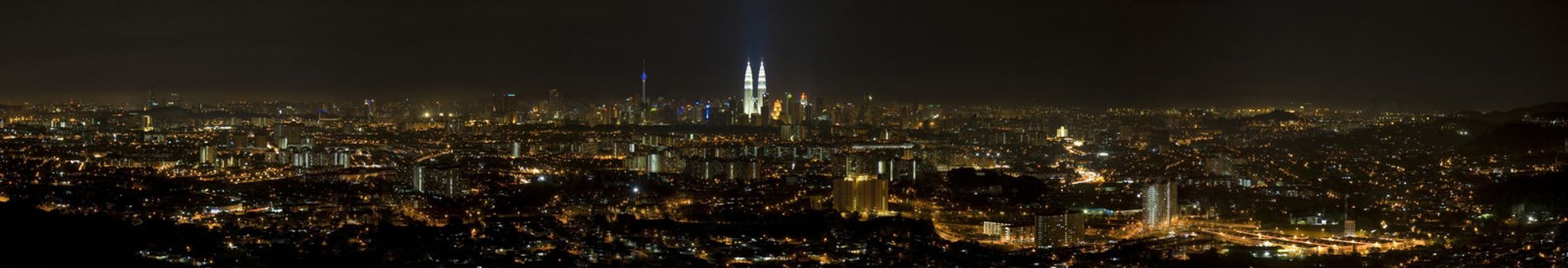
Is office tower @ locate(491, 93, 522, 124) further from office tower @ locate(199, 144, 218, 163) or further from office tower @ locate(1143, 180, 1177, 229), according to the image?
office tower @ locate(1143, 180, 1177, 229)

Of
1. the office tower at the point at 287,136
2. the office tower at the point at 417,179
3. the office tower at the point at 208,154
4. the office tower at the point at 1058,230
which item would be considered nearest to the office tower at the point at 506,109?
the office tower at the point at 287,136

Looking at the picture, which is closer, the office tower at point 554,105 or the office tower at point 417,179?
the office tower at point 417,179

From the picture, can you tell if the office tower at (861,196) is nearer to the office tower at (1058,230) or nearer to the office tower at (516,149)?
the office tower at (1058,230)

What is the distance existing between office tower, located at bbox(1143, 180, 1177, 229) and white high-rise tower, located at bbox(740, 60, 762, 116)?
653 inches

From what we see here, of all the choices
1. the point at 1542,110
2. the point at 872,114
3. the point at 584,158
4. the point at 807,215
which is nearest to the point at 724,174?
the point at 584,158

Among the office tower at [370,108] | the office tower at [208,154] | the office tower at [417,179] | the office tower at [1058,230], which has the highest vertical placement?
the office tower at [370,108]

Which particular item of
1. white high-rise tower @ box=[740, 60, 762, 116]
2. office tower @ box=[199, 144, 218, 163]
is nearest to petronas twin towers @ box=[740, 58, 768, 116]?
white high-rise tower @ box=[740, 60, 762, 116]

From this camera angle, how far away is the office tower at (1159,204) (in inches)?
425

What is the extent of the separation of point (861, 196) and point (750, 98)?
16.4m

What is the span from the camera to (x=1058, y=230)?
10.1m

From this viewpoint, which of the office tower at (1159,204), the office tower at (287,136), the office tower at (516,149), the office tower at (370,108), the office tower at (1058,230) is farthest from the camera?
the office tower at (370,108)

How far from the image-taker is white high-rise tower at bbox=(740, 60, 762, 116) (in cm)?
Answer: 2820

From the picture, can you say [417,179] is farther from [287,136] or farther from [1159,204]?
[1159,204]

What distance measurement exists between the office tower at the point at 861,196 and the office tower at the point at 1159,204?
2056 millimetres
